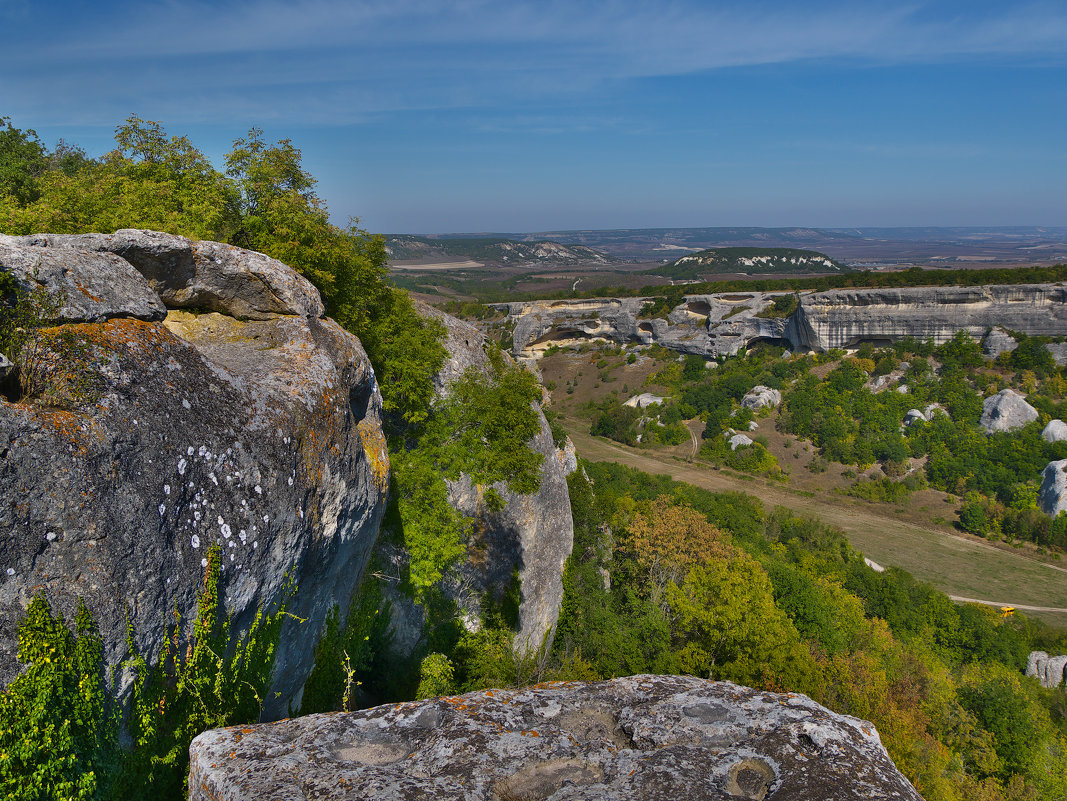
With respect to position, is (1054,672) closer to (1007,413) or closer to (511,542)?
(1007,413)

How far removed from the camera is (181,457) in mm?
6707

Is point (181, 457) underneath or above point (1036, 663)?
above

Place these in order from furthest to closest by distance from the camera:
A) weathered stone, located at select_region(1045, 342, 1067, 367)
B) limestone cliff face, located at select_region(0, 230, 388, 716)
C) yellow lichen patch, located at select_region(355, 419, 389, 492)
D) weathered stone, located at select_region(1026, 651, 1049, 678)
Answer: weathered stone, located at select_region(1045, 342, 1067, 367) → weathered stone, located at select_region(1026, 651, 1049, 678) → yellow lichen patch, located at select_region(355, 419, 389, 492) → limestone cliff face, located at select_region(0, 230, 388, 716)

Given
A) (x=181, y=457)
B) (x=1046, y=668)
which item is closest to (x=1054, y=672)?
(x=1046, y=668)

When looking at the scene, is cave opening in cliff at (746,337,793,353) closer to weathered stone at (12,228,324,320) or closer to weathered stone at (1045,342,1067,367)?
weathered stone at (1045,342,1067,367)

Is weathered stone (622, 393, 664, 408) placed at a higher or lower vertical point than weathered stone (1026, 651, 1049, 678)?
higher

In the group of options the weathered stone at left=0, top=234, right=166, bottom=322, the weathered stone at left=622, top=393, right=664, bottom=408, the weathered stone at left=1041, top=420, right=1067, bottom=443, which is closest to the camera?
the weathered stone at left=0, top=234, right=166, bottom=322

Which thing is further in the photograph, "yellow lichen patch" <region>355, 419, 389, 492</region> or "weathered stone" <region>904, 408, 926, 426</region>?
"weathered stone" <region>904, 408, 926, 426</region>

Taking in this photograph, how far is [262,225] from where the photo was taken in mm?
15406

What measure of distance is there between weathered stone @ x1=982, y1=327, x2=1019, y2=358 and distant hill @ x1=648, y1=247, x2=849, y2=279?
90993mm

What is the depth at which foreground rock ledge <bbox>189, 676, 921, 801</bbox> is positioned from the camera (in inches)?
185

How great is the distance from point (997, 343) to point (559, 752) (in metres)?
64.0

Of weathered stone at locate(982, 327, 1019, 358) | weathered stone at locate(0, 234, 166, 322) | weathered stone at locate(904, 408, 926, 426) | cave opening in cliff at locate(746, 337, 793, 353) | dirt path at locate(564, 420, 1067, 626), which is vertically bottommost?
dirt path at locate(564, 420, 1067, 626)

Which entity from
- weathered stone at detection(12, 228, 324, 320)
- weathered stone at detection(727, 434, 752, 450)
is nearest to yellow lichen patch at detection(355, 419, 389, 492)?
weathered stone at detection(12, 228, 324, 320)
